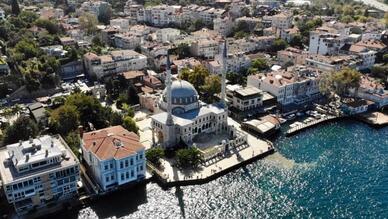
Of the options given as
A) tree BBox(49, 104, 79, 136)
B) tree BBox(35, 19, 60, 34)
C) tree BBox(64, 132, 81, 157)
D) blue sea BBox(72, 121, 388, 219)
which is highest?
tree BBox(35, 19, 60, 34)

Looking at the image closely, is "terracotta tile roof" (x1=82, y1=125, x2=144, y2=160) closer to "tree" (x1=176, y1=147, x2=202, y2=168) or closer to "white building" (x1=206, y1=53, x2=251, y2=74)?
"tree" (x1=176, y1=147, x2=202, y2=168)

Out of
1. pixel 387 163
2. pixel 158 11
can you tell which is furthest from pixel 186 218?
pixel 158 11

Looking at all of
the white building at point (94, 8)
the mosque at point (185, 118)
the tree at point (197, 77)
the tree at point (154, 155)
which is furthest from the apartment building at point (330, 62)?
the white building at point (94, 8)

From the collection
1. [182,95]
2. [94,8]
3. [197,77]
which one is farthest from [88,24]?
[182,95]

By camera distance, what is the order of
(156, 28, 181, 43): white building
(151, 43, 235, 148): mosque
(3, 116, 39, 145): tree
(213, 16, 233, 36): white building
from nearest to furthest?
(3, 116, 39, 145): tree
(151, 43, 235, 148): mosque
(156, 28, 181, 43): white building
(213, 16, 233, 36): white building

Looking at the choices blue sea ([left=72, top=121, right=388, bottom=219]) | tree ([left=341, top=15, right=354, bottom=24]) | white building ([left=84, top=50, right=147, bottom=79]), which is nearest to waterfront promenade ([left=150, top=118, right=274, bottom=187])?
blue sea ([left=72, top=121, right=388, bottom=219])

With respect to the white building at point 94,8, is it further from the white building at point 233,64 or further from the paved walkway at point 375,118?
the paved walkway at point 375,118

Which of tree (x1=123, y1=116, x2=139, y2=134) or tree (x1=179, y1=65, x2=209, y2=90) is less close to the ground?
tree (x1=179, y1=65, x2=209, y2=90)
